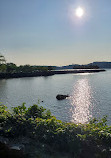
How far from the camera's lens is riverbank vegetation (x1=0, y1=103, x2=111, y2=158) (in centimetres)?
744

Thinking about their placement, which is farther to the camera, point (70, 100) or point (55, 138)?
point (70, 100)

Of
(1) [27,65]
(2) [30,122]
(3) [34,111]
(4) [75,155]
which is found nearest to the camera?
(4) [75,155]

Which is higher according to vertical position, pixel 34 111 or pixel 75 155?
pixel 34 111

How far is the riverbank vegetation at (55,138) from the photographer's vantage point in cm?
744

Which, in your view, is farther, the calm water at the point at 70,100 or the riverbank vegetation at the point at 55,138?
the calm water at the point at 70,100

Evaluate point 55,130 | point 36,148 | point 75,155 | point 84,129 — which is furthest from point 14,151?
point 84,129

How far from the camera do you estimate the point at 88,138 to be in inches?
325

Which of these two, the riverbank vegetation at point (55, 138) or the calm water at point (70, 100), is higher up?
the riverbank vegetation at point (55, 138)

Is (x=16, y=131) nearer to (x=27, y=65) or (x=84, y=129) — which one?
(x=84, y=129)

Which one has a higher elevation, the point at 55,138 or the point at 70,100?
the point at 55,138

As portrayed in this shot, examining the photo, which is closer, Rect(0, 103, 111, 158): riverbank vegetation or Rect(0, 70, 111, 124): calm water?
Rect(0, 103, 111, 158): riverbank vegetation

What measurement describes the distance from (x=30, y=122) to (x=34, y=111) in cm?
184

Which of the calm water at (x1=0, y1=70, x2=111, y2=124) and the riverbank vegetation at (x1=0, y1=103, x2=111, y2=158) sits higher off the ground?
the riverbank vegetation at (x1=0, y1=103, x2=111, y2=158)

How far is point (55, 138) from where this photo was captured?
809cm
